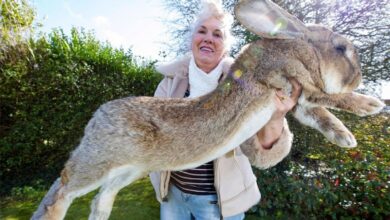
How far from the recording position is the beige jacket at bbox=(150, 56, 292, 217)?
2523 mm

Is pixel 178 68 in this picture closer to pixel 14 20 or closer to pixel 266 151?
pixel 266 151

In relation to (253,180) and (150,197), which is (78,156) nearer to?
(253,180)

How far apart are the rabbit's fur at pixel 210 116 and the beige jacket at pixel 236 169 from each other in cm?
40

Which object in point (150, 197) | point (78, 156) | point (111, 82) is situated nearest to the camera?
point (78, 156)

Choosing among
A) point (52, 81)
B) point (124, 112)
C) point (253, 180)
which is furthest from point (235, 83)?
point (52, 81)

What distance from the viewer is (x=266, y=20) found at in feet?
6.92

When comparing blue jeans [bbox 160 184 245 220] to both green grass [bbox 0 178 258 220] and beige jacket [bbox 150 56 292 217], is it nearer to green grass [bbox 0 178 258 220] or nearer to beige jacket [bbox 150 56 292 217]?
beige jacket [bbox 150 56 292 217]

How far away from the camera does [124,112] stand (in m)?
2.12

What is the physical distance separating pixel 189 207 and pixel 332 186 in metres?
2.95

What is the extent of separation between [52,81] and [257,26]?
16.7ft

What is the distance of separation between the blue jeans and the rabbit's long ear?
1.24m

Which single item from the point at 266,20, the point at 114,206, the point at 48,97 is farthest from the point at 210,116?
the point at 48,97

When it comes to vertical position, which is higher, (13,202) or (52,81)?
(52,81)

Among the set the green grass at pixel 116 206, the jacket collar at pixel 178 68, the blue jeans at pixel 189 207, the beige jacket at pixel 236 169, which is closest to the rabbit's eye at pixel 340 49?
the beige jacket at pixel 236 169
